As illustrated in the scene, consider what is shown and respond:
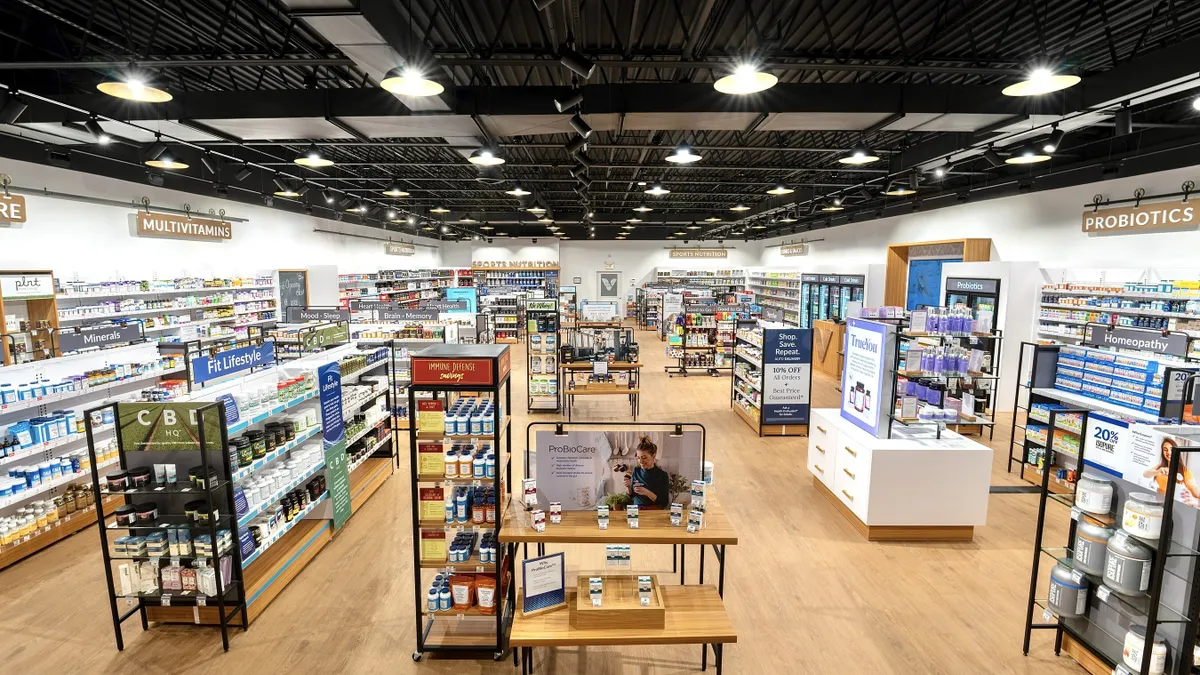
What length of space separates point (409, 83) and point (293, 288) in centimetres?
1317

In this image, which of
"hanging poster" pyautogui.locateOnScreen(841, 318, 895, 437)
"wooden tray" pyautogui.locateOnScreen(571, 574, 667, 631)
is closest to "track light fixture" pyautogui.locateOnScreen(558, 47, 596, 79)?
"hanging poster" pyautogui.locateOnScreen(841, 318, 895, 437)

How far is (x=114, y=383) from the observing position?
21.4ft

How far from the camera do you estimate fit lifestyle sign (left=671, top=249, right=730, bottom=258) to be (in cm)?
2491

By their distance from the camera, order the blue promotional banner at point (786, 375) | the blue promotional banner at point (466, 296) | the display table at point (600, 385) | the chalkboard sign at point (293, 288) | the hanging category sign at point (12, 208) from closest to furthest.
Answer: the hanging category sign at point (12, 208) < the blue promotional banner at point (786, 375) < the display table at point (600, 385) < the chalkboard sign at point (293, 288) < the blue promotional banner at point (466, 296)

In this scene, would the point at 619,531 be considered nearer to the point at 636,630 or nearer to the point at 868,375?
the point at 636,630

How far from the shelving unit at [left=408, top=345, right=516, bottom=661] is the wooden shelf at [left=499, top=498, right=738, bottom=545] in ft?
0.73

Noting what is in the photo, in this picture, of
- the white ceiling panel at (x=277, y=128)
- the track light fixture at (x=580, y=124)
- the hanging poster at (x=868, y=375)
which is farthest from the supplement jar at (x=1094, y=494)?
the white ceiling panel at (x=277, y=128)

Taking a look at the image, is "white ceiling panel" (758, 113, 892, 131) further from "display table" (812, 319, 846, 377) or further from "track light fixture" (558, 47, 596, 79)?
"display table" (812, 319, 846, 377)

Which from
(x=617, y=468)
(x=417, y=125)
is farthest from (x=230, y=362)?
(x=617, y=468)

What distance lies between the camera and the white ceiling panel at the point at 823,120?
246 inches

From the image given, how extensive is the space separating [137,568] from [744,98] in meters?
7.07

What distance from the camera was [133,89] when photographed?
14.6ft

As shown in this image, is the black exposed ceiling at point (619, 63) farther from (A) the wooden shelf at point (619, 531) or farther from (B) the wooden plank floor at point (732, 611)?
(B) the wooden plank floor at point (732, 611)

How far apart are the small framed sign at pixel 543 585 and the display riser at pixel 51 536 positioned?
5.30 meters
